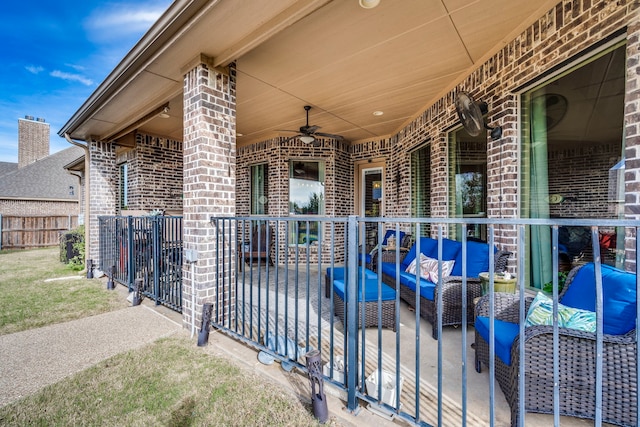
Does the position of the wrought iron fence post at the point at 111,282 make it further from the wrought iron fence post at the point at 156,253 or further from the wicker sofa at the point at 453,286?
Result: the wicker sofa at the point at 453,286

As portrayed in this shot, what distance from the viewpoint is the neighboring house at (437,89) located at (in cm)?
216

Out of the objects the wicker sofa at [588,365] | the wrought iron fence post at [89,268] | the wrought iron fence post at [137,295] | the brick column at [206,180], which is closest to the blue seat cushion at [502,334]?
the wicker sofa at [588,365]

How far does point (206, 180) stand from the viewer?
2.71 meters

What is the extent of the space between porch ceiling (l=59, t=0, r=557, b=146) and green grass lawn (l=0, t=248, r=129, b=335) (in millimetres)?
2743

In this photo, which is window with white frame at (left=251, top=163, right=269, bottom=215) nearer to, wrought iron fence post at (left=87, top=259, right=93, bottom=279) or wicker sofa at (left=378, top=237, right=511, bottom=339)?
wrought iron fence post at (left=87, top=259, right=93, bottom=279)

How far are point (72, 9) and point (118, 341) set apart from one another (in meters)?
6.50

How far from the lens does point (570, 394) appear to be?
4.66 feet

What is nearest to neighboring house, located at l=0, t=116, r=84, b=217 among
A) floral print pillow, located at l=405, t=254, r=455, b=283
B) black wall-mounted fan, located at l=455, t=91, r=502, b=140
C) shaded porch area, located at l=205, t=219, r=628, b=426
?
shaded porch area, located at l=205, t=219, r=628, b=426

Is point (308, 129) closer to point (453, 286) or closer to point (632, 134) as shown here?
point (453, 286)

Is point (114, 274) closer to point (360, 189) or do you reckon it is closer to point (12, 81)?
point (360, 189)

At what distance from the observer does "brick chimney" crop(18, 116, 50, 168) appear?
15898 millimetres

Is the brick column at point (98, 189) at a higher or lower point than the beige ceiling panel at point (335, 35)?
lower

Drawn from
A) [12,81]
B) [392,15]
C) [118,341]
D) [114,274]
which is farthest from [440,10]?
[12,81]

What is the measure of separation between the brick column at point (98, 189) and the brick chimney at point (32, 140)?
1582cm
